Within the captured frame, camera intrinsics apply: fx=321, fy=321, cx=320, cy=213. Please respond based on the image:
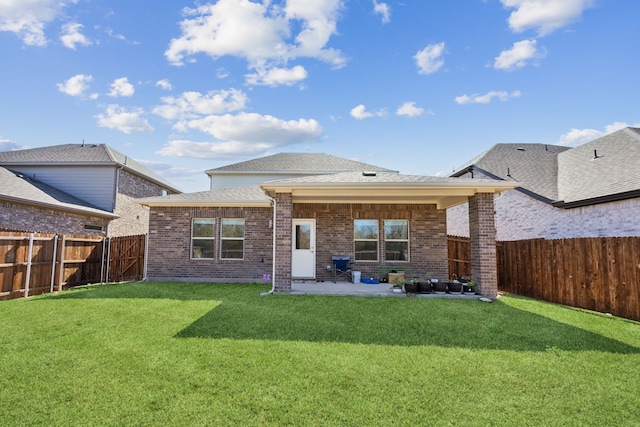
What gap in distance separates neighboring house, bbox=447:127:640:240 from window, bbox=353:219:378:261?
16.1ft

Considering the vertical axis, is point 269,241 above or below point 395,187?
below

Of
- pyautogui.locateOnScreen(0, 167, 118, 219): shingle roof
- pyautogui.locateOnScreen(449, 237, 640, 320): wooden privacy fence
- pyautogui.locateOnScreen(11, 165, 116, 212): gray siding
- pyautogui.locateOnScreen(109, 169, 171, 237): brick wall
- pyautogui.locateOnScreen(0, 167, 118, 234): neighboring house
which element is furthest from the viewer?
pyautogui.locateOnScreen(109, 169, 171, 237): brick wall

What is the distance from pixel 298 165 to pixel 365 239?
10.6m

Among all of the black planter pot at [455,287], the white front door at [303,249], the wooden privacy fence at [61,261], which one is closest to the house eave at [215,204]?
the white front door at [303,249]

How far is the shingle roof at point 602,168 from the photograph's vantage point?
32.6 feet

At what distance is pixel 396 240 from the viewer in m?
11.7

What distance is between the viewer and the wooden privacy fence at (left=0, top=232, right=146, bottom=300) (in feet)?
28.0

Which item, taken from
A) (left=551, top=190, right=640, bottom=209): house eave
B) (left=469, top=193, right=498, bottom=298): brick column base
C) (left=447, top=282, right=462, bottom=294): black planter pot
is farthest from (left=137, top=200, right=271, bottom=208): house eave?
(left=551, top=190, right=640, bottom=209): house eave

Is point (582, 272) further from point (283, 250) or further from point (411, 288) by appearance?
point (283, 250)

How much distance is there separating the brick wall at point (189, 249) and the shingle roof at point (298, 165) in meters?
8.74

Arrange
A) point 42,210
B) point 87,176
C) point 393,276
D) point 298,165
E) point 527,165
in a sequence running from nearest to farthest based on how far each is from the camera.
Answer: point 393,276
point 42,210
point 527,165
point 87,176
point 298,165

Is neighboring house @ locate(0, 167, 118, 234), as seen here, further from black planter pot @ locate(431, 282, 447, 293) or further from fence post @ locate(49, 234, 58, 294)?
black planter pot @ locate(431, 282, 447, 293)

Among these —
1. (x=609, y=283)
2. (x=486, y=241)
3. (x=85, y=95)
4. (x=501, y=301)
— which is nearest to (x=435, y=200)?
(x=486, y=241)

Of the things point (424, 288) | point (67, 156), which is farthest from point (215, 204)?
point (67, 156)
